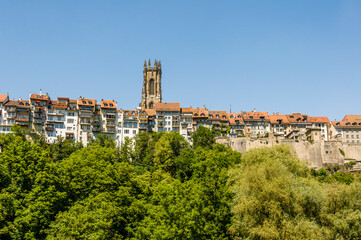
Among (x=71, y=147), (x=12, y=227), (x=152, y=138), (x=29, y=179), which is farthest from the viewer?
(x=152, y=138)

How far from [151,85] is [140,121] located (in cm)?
3685

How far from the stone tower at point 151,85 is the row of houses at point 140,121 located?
71.1 ft

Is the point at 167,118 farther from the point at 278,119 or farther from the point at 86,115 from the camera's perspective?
the point at 278,119

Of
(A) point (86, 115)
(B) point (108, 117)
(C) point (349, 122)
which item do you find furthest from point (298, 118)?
(A) point (86, 115)

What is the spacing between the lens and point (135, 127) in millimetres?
114062

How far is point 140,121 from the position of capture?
11519cm

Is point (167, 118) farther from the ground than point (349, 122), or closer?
farther from the ground

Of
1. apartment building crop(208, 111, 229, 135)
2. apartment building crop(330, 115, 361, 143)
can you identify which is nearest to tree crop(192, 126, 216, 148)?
apartment building crop(208, 111, 229, 135)

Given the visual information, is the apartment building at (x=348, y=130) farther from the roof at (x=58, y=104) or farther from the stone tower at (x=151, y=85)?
the roof at (x=58, y=104)

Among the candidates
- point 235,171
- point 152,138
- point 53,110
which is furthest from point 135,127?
point 235,171

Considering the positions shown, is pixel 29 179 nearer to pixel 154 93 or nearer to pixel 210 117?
pixel 210 117

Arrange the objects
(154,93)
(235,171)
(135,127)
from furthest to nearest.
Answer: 1. (154,93)
2. (135,127)
3. (235,171)

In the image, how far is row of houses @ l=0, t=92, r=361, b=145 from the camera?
106m

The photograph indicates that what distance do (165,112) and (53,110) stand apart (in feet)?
107
